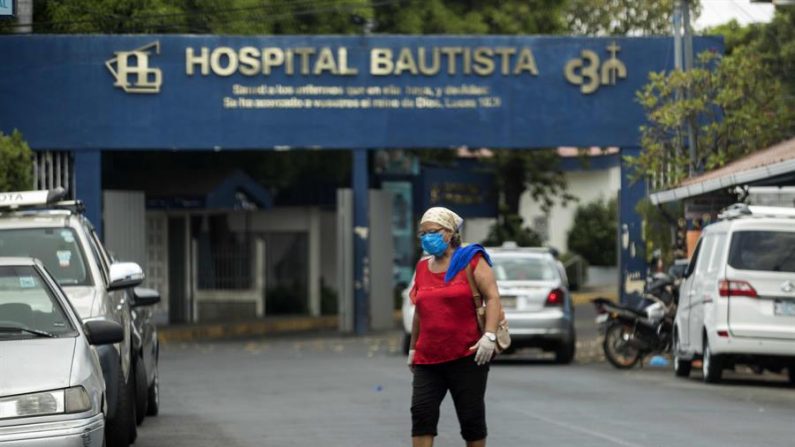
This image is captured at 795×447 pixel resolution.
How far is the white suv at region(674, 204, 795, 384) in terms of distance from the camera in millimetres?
18734

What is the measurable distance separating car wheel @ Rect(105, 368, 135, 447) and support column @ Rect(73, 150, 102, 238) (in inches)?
808

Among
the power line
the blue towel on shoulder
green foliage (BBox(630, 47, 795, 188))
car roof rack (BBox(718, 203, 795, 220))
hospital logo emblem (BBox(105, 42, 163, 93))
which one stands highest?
the power line

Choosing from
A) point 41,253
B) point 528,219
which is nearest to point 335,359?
point 41,253

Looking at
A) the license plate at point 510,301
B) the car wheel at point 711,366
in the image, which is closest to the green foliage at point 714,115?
the license plate at point 510,301

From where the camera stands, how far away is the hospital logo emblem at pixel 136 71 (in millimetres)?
32375

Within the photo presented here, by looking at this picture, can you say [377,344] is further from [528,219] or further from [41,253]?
[528,219]

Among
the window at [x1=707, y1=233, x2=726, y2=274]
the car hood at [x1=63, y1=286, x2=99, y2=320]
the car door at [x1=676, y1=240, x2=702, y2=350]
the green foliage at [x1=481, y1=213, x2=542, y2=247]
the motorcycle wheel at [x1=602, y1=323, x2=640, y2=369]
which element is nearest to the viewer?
the car hood at [x1=63, y1=286, x2=99, y2=320]

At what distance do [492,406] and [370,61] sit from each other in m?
17.4

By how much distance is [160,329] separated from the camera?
3606 cm

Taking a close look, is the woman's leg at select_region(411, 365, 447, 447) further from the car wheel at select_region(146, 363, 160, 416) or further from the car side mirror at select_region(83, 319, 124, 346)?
the car wheel at select_region(146, 363, 160, 416)

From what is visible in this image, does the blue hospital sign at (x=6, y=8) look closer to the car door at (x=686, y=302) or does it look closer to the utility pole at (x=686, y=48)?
the car door at (x=686, y=302)

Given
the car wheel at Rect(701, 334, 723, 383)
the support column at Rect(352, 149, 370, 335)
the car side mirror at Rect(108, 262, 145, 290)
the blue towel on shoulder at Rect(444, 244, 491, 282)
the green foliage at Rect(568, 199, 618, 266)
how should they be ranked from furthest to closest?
1. the green foliage at Rect(568, 199, 618, 266)
2. the support column at Rect(352, 149, 370, 335)
3. the car wheel at Rect(701, 334, 723, 383)
4. the car side mirror at Rect(108, 262, 145, 290)
5. the blue towel on shoulder at Rect(444, 244, 491, 282)

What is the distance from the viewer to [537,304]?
23.5m

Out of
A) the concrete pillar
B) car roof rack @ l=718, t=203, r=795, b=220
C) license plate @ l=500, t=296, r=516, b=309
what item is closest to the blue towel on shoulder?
car roof rack @ l=718, t=203, r=795, b=220
